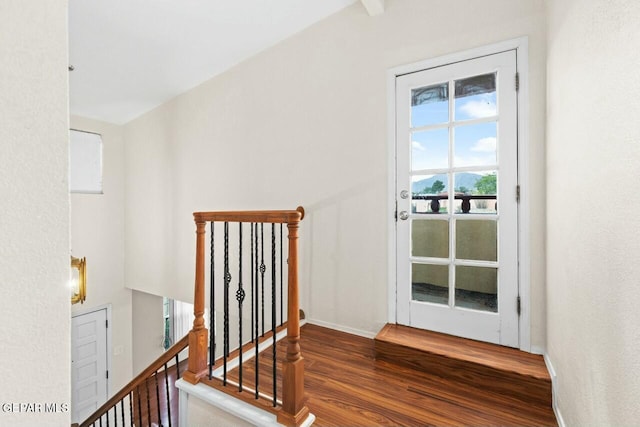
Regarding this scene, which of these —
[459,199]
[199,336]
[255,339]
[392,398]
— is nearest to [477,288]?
[459,199]

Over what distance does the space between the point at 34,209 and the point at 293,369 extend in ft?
4.23

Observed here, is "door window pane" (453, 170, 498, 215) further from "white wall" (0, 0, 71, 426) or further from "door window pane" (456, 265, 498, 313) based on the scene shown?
"white wall" (0, 0, 71, 426)

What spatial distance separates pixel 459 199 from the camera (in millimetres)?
2145

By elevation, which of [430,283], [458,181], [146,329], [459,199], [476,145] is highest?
[476,145]

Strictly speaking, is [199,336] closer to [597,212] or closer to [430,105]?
[597,212]

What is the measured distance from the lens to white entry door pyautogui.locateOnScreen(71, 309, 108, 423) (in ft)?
13.9

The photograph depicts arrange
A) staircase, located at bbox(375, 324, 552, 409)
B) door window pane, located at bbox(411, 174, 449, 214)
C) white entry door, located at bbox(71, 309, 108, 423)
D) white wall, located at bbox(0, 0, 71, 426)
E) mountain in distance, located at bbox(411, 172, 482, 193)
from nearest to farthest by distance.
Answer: white wall, located at bbox(0, 0, 71, 426), staircase, located at bbox(375, 324, 552, 409), mountain in distance, located at bbox(411, 172, 482, 193), door window pane, located at bbox(411, 174, 449, 214), white entry door, located at bbox(71, 309, 108, 423)

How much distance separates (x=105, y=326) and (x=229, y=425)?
3.99 metres

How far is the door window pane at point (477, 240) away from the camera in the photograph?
6.69 feet

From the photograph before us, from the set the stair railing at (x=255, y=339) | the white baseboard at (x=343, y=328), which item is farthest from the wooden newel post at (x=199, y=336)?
the white baseboard at (x=343, y=328)

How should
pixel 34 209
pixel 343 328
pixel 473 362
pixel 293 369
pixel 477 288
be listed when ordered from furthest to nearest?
pixel 343 328
pixel 477 288
pixel 473 362
pixel 293 369
pixel 34 209

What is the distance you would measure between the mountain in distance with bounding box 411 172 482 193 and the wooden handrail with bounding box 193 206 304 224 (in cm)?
107

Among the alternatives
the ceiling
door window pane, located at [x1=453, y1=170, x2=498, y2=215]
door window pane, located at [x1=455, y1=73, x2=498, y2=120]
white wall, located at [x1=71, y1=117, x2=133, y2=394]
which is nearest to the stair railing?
door window pane, located at [x1=453, y1=170, x2=498, y2=215]

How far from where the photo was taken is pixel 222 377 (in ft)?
6.11
